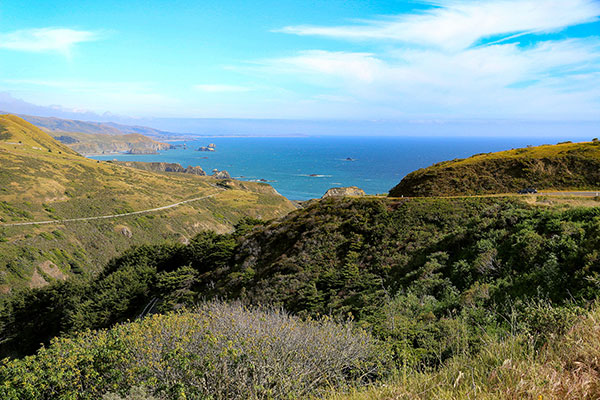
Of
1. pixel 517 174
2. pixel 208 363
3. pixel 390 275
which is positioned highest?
pixel 517 174

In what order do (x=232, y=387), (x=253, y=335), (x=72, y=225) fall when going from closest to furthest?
(x=232, y=387), (x=253, y=335), (x=72, y=225)

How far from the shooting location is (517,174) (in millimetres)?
27922

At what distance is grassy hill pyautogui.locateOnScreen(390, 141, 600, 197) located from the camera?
25.8 m

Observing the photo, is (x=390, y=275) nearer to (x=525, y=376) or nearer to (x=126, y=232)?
(x=525, y=376)

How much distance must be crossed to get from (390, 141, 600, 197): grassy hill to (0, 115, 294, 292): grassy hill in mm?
49936

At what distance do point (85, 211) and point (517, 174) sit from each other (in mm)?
74980

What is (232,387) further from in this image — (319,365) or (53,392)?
(53,392)

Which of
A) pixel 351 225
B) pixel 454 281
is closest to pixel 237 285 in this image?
pixel 351 225

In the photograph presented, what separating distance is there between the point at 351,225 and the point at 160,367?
59.6ft

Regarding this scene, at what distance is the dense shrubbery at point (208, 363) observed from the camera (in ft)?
18.7

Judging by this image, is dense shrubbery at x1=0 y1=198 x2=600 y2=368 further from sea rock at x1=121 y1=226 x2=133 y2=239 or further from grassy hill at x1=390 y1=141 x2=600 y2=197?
sea rock at x1=121 y1=226 x2=133 y2=239

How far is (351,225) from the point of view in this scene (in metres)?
23.3

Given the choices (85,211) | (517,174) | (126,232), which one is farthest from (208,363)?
(85,211)

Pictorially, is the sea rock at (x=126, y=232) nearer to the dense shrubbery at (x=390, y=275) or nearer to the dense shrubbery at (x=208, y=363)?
the dense shrubbery at (x=390, y=275)
